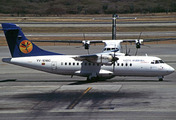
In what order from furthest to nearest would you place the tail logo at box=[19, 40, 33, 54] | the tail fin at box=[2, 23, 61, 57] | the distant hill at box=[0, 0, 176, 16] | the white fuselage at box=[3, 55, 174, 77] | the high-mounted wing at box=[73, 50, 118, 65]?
the distant hill at box=[0, 0, 176, 16]
the tail logo at box=[19, 40, 33, 54]
the tail fin at box=[2, 23, 61, 57]
the white fuselage at box=[3, 55, 174, 77]
the high-mounted wing at box=[73, 50, 118, 65]

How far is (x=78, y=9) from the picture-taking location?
498 feet

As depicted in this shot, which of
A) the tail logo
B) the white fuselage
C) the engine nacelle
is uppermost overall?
the tail logo

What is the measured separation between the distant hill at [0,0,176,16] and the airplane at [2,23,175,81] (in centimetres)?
11177

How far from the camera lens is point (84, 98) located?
23031 mm

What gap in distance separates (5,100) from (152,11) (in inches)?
5165

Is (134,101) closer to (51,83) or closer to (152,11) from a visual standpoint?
(51,83)

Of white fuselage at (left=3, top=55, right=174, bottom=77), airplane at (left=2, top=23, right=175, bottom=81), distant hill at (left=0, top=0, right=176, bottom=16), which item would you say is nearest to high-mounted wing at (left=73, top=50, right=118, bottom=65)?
airplane at (left=2, top=23, right=175, bottom=81)

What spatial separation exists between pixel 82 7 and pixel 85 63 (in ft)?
434

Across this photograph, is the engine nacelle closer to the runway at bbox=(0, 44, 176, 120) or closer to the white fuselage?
the white fuselage

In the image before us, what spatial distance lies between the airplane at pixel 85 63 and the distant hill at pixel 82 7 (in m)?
112

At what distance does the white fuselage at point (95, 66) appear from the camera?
1159 inches

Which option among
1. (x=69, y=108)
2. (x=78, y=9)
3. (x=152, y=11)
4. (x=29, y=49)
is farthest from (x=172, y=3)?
(x=69, y=108)

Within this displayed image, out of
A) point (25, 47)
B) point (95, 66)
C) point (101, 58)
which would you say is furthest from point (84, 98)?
point (25, 47)

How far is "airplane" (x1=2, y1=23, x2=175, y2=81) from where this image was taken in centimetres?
2912
